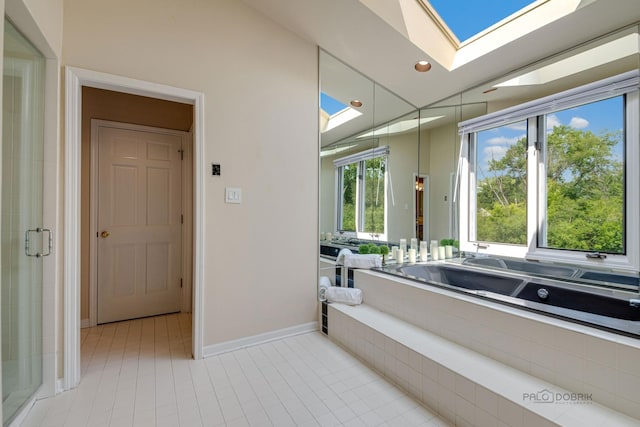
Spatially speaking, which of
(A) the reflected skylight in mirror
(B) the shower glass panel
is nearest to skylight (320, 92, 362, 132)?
(A) the reflected skylight in mirror

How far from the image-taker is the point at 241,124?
2.29m

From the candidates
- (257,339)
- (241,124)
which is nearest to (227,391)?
(257,339)

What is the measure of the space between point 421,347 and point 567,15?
226cm

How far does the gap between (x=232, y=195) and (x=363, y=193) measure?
1.39 m

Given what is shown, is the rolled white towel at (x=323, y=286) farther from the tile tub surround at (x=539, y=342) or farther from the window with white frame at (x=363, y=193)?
the tile tub surround at (x=539, y=342)

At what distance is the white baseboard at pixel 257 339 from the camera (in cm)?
218

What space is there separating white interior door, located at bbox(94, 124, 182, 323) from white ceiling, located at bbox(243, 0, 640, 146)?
5.75 feet

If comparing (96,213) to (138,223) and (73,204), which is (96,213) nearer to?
(138,223)

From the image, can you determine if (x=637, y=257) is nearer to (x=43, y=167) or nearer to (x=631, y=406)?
(x=631, y=406)

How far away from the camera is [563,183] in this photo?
7.53 ft

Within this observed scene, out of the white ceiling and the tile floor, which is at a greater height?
the white ceiling

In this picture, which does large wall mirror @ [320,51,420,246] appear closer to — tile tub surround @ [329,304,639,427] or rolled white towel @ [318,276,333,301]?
rolled white towel @ [318,276,333,301]

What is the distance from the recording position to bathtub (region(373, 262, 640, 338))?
1409 mm

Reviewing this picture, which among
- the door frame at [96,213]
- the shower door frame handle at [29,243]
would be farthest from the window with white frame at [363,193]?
the shower door frame handle at [29,243]
